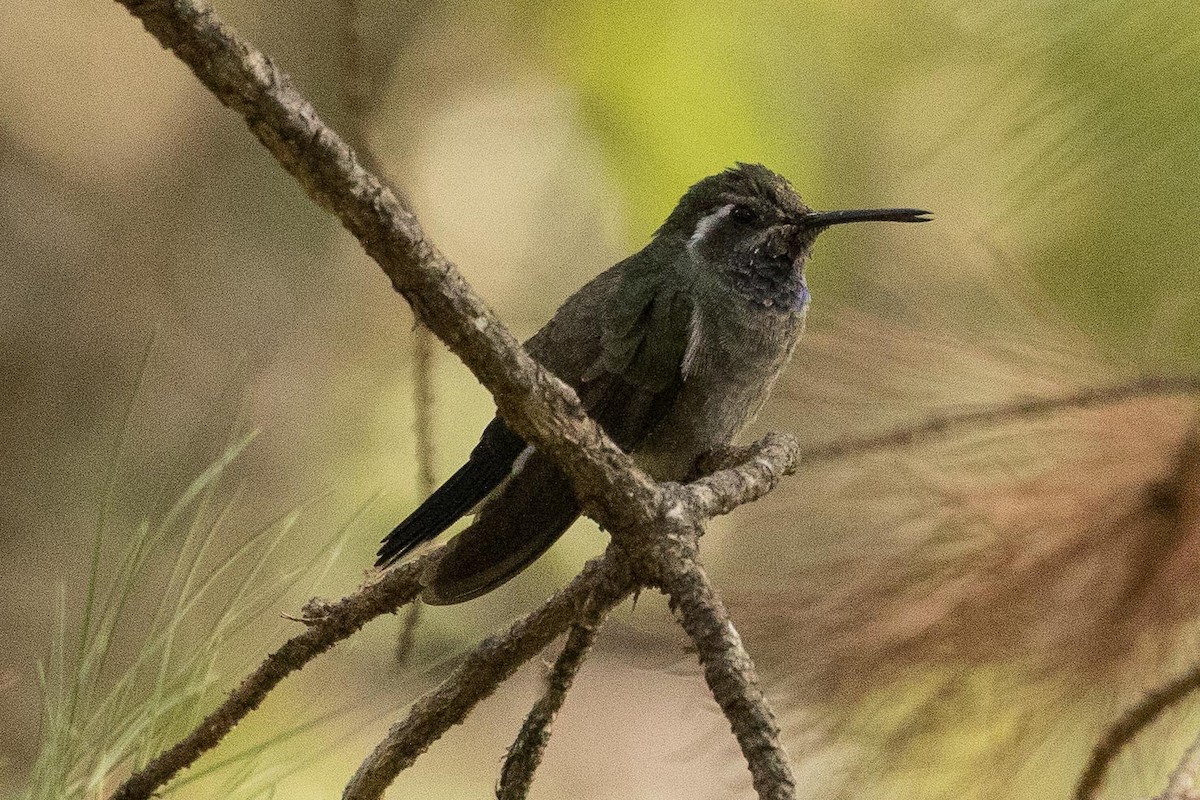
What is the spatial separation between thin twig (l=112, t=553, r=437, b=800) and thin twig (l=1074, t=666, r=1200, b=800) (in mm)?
535

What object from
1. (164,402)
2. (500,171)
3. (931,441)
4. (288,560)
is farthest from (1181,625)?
(164,402)

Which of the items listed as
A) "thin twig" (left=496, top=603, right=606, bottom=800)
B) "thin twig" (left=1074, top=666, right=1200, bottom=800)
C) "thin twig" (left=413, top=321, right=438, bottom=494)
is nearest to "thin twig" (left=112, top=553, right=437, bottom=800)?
"thin twig" (left=496, top=603, right=606, bottom=800)

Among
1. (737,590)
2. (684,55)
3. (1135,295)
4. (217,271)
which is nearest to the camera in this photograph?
(1135,295)

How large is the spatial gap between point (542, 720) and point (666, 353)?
0.46 meters

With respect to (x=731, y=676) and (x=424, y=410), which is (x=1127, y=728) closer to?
(x=731, y=676)

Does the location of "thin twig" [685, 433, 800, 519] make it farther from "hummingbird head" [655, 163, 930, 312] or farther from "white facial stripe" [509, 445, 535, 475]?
"hummingbird head" [655, 163, 930, 312]

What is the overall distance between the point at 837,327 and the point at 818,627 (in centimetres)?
27

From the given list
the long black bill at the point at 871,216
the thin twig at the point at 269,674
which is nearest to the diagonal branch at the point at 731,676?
the thin twig at the point at 269,674

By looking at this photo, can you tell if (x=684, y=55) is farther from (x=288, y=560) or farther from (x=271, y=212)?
(x=288, y=560)

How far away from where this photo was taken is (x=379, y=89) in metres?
1.53

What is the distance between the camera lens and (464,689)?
3.09 feet

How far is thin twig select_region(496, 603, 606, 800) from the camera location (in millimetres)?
939

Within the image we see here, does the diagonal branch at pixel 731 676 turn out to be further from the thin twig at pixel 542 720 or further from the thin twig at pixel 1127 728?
the thin twig at pixel 1127 728

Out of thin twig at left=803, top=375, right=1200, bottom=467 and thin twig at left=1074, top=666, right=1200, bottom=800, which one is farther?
thin twig at left=803, top=375, right=1200, bottom=467
